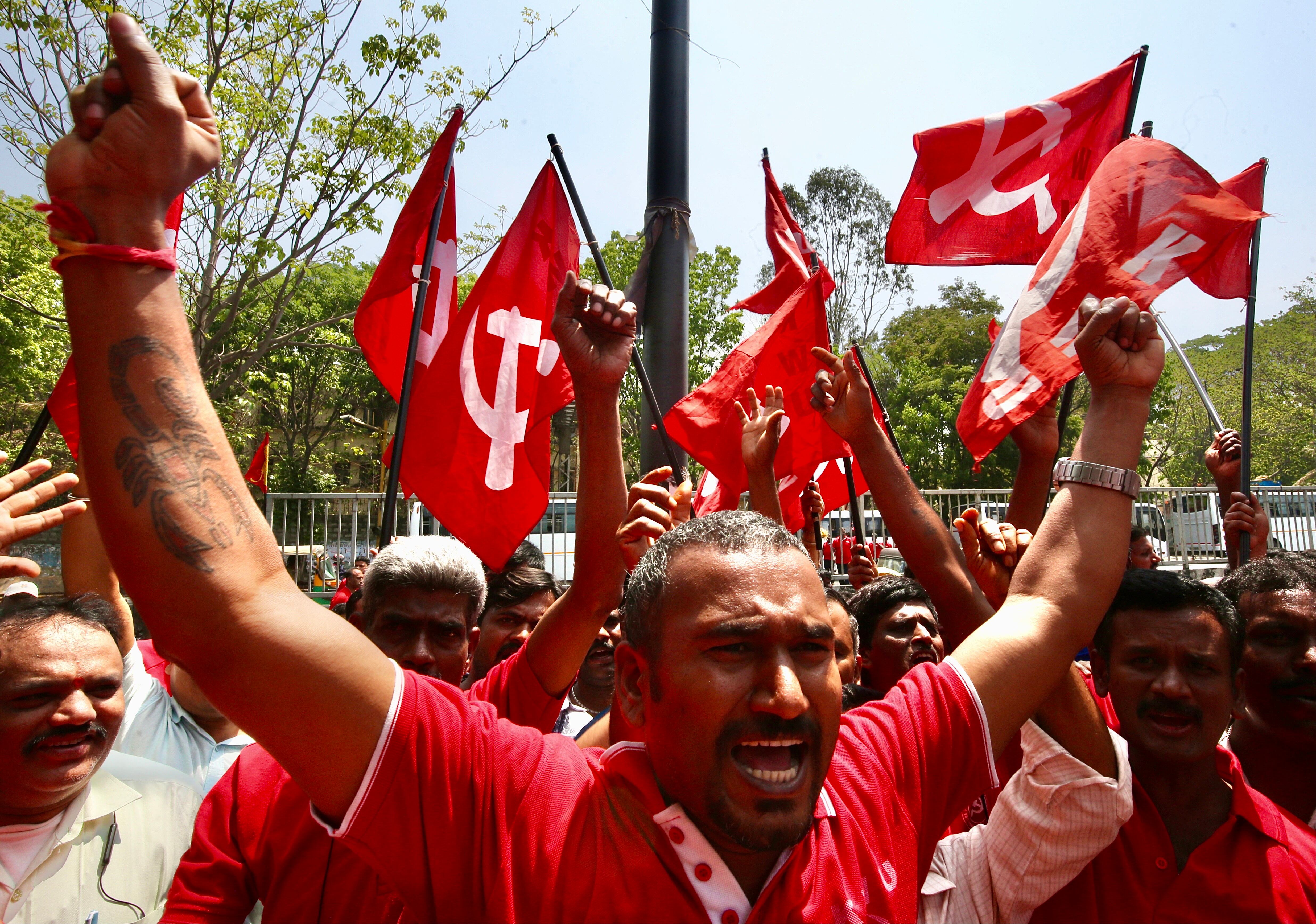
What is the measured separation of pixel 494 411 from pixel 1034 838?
305cm

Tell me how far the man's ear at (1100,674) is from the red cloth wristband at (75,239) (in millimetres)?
2294

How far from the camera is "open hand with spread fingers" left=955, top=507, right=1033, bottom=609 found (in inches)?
91.6

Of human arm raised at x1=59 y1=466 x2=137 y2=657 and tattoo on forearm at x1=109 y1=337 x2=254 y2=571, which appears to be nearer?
tattoo on forearm at x1=109 y1=337 x2=254 y2=571

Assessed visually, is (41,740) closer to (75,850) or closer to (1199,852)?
(75,850)

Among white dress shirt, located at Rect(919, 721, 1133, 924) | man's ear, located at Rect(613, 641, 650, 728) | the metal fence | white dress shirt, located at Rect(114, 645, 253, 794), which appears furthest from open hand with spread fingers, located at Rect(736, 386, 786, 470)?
the metal fence

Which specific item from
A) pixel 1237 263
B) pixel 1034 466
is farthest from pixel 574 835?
pixel 1237 263

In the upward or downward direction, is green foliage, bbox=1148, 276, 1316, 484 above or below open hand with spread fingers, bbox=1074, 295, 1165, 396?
above

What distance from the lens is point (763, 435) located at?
318cm

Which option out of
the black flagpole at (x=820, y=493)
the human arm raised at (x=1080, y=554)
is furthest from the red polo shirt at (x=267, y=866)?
→ the black flagpole at (x=820, y=493)

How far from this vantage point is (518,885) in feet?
4.56

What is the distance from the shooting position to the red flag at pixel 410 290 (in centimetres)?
446

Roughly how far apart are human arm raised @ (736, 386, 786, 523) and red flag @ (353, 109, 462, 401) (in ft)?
6.02

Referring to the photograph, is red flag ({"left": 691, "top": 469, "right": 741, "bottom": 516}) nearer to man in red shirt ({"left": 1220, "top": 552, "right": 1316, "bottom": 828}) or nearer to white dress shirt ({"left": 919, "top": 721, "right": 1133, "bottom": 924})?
man in red shirt ({"left": 1220, "top": 552, "right": 1316, "bottom": 828})

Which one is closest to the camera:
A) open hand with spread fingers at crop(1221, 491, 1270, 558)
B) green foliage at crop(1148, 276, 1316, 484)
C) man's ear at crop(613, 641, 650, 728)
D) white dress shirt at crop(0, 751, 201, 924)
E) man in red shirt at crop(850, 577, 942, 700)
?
man's ear at crop(613, 641, 650, 728)
